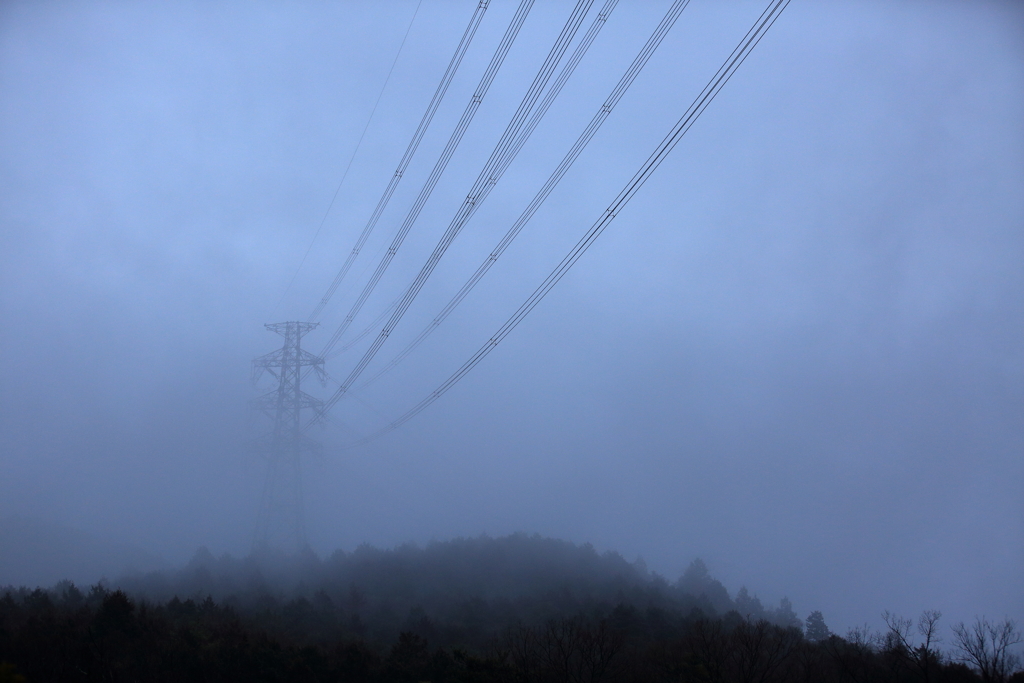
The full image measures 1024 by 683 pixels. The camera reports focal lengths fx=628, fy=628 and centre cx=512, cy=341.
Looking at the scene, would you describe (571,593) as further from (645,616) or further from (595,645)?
(595,645)

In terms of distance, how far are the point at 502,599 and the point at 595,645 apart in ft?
57.0

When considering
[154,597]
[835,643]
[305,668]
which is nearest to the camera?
[305,668]

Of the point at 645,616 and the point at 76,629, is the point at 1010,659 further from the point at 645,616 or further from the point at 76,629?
the point at 76,629

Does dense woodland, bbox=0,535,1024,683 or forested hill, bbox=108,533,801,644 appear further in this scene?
forested hill, bbox=108,533,801,644

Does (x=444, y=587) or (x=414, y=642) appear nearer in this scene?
(x=414, y=642)

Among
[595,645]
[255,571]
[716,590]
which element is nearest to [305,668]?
[595,645]

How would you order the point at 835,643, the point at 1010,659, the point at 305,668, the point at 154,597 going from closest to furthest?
the point at 305,668 < the point at 1010,659 < the point at 835,643 < the point at 154,597

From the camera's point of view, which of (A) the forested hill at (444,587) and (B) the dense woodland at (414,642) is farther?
(A) the forested hill at (444,587)

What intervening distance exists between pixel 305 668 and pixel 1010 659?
27137 millimetres

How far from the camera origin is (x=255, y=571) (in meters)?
39.4

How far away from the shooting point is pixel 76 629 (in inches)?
883

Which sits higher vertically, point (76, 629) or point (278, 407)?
point (278, 407)

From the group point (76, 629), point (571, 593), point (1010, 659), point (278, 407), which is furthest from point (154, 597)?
point (1010, 659)

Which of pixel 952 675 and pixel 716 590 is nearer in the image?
pixel 952 675
